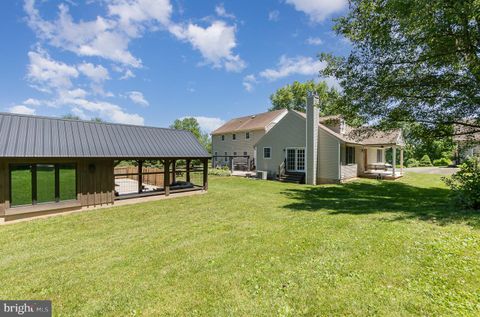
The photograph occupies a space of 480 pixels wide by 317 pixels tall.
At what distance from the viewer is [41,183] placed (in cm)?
828

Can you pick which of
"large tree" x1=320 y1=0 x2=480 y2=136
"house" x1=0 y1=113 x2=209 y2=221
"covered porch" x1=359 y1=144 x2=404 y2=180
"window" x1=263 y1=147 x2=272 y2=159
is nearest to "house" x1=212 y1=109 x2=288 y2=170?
"window" x1=263 y1=147 x2=272 y2=159

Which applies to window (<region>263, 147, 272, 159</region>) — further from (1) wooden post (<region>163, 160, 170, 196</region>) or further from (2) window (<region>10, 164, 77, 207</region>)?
(2) window (<region>10, 164, 77, 207</region>)

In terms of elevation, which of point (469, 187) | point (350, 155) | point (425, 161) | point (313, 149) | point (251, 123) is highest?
point (251, 123)

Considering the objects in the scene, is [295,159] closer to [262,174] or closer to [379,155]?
[262,174]

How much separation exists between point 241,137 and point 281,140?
397 inches

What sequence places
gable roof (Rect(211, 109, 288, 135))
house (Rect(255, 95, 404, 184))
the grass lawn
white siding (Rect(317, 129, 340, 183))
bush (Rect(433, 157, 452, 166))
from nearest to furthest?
the grass lawn < white siding (Rect(317, 129, 340, 183)) < house (Rect(255, 95, 404, 184)) < gable roof (Rect(211, 109, 288, 135)) < bush (Rect(433, 157, 452, 166))

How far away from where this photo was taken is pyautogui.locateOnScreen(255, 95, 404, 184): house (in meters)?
16.3

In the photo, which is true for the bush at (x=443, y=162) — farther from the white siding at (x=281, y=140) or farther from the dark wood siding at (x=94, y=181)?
the dark wood siding at (x=94, y=181)

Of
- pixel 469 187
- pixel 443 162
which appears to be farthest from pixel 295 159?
pixel 443 162

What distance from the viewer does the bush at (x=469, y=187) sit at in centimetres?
754

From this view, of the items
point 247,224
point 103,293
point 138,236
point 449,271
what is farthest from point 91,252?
point 449,271

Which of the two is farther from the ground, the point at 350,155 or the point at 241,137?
the point at 241,137

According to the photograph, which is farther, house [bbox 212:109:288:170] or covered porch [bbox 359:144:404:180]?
house [bbox 212:109:288:170]

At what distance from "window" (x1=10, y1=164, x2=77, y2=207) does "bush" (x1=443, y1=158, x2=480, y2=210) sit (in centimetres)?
1418
